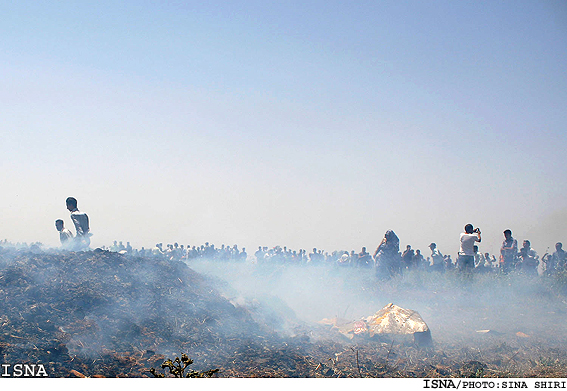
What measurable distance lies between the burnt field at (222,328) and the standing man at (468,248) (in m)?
0.56

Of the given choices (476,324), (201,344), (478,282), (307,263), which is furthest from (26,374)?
(307,263)

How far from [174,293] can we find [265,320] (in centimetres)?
268

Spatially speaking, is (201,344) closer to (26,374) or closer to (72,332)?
(72,332)

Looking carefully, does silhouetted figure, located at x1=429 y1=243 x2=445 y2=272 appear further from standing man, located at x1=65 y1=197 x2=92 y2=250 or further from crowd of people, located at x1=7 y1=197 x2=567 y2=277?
standing man, located at x1=65 y1=197 x2=92 y2=250

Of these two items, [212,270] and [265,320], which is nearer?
[265,320]

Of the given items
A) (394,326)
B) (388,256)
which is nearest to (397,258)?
(388,256)

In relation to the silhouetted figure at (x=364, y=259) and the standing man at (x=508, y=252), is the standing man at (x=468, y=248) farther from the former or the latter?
the silhouetted figure at (x=364, y=259)

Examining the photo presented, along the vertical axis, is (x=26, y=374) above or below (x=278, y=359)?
above

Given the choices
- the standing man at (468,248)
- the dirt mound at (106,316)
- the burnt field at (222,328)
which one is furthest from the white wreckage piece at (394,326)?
the standing man at (468,248)

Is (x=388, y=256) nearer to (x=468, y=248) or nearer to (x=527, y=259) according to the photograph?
(x=468, y=248)

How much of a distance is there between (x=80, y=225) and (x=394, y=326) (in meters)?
7.62
